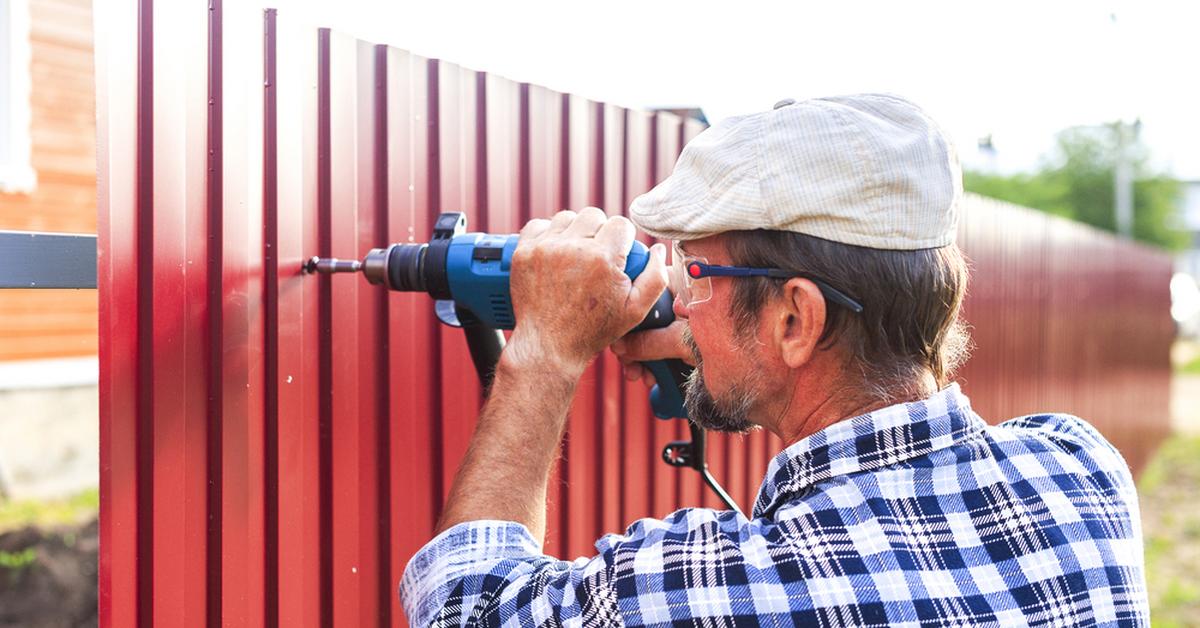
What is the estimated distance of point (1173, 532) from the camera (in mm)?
9875

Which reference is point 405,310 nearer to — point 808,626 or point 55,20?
point 808,626

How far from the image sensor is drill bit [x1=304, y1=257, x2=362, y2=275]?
215 centimetres

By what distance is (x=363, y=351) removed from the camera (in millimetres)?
2326

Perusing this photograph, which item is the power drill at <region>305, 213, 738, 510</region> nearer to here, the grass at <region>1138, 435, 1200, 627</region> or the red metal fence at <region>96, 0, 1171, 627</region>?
the red metal fence at <region>96, 0, 1171, 627</region>

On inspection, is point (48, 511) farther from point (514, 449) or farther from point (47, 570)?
point (514, 449)

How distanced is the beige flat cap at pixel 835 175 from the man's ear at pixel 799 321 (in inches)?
3.3

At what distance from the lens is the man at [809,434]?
1.36 m

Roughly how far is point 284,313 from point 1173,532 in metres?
10.1

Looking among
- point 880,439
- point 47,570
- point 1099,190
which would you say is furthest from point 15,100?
point 1099,190

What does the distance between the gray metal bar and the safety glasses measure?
0.98m

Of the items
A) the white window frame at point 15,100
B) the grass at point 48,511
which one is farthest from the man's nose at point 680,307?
the grass at point 48,511

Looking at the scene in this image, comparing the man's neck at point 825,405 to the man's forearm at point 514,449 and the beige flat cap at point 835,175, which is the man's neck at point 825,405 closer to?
the beige flat cap at point 835,175

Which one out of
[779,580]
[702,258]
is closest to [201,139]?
[702,258]

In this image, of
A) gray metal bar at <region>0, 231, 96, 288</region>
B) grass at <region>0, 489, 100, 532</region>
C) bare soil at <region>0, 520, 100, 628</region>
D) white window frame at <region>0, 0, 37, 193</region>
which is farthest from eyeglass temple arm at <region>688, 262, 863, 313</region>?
grass at <region>0, 489, 100, 532</region>
